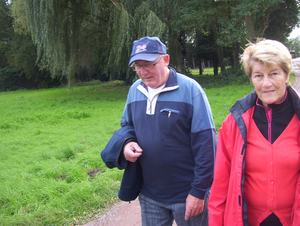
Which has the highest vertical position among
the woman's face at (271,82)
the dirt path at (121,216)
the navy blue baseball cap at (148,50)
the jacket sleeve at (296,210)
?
the navy blue baseball cap at (148,50)

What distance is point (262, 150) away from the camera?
1.64 meters

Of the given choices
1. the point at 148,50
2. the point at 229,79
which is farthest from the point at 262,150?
the point at 229,79

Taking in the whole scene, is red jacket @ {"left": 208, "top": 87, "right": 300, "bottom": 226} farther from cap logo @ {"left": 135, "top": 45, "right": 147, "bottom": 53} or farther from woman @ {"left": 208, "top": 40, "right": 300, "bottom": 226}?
cap logo @ {"left": 135, "top": 45, "right": 147, "bottom": 53}

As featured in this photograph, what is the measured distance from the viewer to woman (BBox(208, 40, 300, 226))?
1.59m

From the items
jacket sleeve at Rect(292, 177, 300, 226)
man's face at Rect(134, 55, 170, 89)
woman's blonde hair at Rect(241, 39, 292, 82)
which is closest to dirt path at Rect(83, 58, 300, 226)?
jacket sleeve at Rect(292, 177, 300, 226)

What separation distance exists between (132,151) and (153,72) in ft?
2.02

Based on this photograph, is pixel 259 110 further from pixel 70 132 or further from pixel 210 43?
pixel 210 43

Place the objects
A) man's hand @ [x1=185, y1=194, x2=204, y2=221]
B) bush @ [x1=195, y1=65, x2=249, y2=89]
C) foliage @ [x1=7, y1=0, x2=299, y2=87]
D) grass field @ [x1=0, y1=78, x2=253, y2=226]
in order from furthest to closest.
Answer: bush @ [x1=195, y1=65, x2=249, y2=89]
foliage @ [x1=7, y1=0, x2=299, y2=87]
grass field @ [x1=0, y1=78, x2=253, y2=226]
man's hand @ [x1=185, y1=194, x2=204, y2=221]

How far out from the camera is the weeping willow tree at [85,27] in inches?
486

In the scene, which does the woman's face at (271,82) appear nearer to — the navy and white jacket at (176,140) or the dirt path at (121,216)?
the navy and white jacket at (176,140)

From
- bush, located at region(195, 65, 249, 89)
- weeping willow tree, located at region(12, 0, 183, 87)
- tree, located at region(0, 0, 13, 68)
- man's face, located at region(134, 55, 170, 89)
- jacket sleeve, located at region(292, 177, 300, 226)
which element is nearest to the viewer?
jacket sleeve, located at region(292, 177, 300, 226)

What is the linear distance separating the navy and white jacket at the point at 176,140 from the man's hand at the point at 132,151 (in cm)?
5

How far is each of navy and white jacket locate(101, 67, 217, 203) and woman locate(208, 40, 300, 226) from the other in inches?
5.2

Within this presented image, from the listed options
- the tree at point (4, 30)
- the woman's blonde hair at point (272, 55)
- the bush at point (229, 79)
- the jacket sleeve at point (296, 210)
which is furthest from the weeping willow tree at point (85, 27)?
the tree at point (4, 30)
